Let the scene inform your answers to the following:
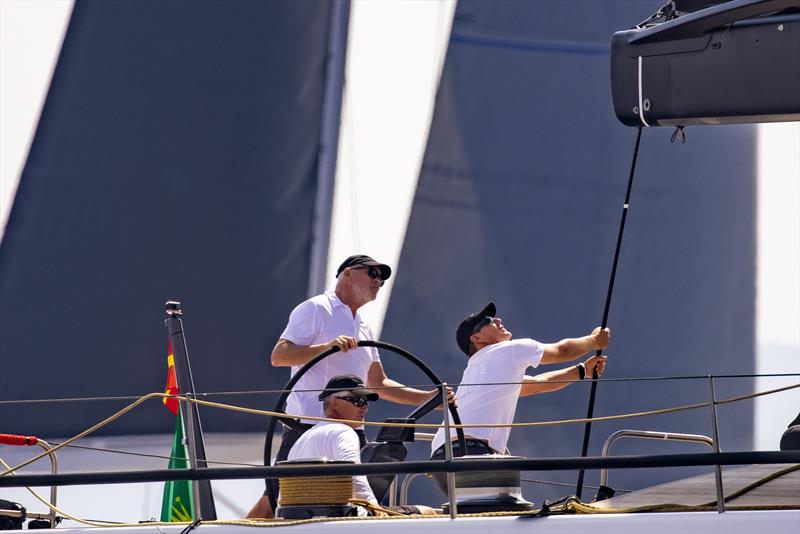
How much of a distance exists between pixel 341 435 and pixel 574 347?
2.82ft

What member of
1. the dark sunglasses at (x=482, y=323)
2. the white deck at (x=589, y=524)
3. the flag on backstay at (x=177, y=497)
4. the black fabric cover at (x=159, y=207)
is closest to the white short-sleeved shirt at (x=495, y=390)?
the dark sunglasses at (x=482, y=323)

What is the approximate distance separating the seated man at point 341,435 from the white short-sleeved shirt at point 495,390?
0.23 metres

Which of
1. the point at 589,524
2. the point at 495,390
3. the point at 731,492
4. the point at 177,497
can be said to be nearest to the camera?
the point at 589,524

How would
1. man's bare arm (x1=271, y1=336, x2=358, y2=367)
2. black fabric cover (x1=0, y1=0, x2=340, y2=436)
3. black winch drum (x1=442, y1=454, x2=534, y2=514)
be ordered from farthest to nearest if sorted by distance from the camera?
black fabric cover (x1=0, y1=0, x2=340, y2=436) → man's bare arm (x1=271, y1=336, x2=358, y2=367) → black winch drum (x1=442, y1=454, x2=534, y2=514)

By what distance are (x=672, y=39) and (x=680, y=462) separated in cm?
114

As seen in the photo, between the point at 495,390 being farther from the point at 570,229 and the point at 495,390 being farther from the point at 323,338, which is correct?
the point at 570,229

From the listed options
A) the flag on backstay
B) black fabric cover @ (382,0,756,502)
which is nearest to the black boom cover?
the flag on backstay

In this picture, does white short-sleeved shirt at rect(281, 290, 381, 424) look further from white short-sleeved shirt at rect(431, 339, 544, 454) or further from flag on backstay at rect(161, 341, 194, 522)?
flag on backstay at rect(161, 341, 194, 522)

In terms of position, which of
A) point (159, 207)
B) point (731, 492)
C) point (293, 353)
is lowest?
point (731, 492)

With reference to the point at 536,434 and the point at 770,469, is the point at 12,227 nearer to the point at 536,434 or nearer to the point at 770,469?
the point at 536,434

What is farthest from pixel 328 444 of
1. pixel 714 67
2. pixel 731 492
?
pixel 714 67

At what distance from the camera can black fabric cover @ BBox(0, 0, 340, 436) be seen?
24.4 feet

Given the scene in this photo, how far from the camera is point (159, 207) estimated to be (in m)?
7.78

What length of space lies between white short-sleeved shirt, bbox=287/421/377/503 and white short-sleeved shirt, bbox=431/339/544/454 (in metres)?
0.25
